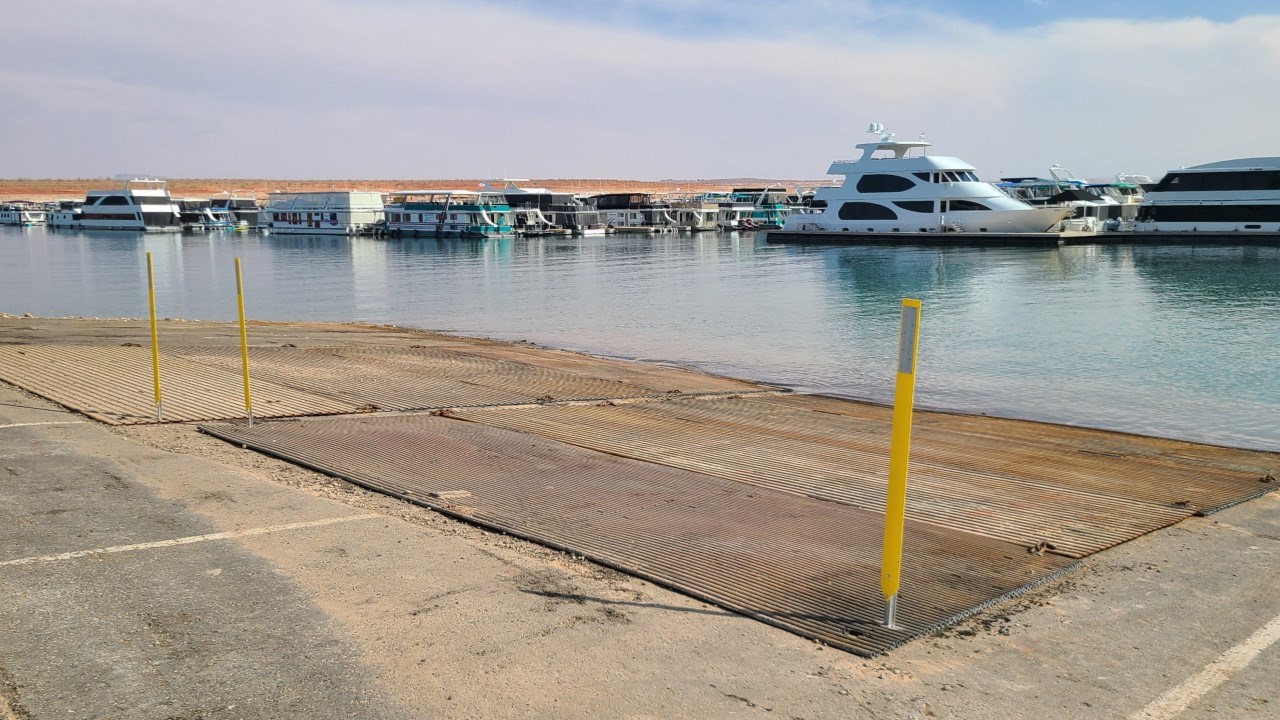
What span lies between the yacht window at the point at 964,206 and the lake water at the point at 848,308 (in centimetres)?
523

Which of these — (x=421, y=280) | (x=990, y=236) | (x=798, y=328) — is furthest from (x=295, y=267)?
(x=990, y=236)

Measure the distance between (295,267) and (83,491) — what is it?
55.0 metres

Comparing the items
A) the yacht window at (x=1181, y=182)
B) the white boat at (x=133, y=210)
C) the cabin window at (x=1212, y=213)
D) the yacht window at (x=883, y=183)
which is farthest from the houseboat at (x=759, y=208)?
the white boat at (x=133, y=210)

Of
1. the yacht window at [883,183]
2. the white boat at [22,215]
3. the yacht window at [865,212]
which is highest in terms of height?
the white boat at [22,215]

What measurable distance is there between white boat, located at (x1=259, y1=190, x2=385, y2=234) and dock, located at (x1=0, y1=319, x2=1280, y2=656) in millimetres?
87314

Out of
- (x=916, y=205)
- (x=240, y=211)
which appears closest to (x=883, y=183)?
(x=916, y=205)

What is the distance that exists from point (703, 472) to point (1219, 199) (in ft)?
215

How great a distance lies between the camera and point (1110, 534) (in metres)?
6.41

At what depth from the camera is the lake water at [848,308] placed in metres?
17.8

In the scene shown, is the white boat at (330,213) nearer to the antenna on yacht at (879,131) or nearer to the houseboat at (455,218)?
the houseboat at (455,218)

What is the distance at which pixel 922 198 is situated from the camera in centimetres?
6594

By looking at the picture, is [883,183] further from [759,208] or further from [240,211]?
[240,211]

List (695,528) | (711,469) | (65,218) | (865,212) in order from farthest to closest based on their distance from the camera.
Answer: (65,218) → (865,212) → (711,469) → (695,528)

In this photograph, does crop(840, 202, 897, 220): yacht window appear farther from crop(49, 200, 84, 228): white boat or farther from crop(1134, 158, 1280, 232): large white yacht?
crop(49, 200, 84, 228): white boat
